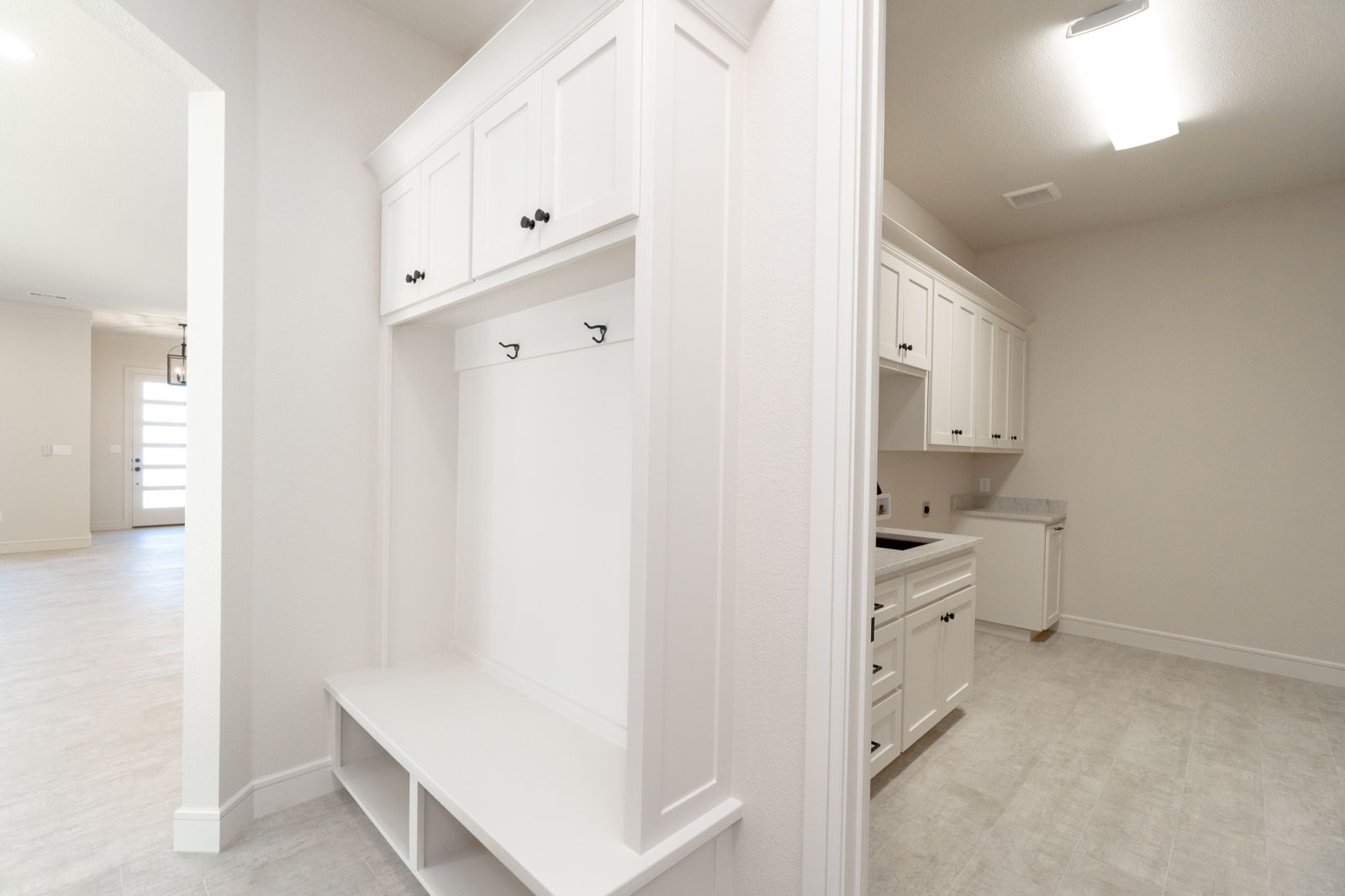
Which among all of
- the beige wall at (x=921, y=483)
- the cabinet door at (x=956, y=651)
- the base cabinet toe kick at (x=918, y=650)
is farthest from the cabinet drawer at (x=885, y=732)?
the beige wall at (x=921, y=483)

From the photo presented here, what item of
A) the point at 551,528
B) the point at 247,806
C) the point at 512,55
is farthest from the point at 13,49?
the point at 247,806

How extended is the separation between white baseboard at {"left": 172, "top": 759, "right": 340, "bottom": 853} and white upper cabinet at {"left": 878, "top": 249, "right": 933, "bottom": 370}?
293cm

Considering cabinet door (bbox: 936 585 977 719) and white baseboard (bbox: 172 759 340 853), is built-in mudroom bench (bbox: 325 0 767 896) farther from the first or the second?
cabinet door (bbox: 936 585 977 719)

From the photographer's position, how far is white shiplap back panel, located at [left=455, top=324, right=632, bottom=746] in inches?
71.3

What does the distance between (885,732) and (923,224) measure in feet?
10.9

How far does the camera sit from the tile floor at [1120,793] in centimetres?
190

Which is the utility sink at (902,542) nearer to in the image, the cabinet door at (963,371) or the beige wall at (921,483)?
the beige wall at (921,483)

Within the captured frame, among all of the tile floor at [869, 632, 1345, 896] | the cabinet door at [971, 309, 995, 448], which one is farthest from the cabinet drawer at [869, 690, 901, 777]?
the cabinet door at [971, 309, 995, 448]

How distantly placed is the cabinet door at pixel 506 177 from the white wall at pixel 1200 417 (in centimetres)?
452

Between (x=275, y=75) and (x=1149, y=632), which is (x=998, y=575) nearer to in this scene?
(x=1149, y=632)

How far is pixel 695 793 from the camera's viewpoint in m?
1.33

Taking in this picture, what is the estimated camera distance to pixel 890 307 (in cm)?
287

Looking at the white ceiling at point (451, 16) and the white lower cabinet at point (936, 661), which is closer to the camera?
the white ceiling at point (451, 16)

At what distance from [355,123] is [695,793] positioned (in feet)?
8.50
